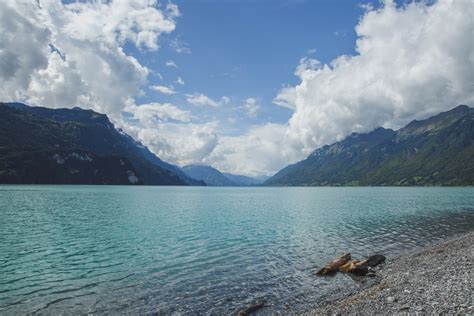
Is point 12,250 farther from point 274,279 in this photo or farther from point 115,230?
point 274,279

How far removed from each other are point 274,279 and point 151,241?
23.8 meters

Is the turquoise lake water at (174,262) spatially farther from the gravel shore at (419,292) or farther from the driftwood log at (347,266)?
the gravel shore at (419,292)

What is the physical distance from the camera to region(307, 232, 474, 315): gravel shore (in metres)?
18.6

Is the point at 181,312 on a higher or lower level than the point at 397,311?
lower

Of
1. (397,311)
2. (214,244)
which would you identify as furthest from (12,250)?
(397,311)

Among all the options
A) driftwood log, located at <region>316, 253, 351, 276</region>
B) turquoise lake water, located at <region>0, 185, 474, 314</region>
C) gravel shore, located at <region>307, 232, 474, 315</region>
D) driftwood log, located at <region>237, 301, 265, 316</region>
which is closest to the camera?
gravel shore, located at <region>307, 232, 474, 315</region>

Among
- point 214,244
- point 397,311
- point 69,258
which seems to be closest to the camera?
point 397,311

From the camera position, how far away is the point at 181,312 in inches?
901

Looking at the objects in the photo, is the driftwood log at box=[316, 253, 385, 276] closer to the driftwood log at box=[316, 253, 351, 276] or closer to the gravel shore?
the driftwood log at box=[316, 253, 351, 276]

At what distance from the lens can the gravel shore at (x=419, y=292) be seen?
18594mm

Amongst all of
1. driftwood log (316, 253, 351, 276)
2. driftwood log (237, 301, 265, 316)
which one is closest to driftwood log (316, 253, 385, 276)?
driftwood log (316, 253, 351, 276)

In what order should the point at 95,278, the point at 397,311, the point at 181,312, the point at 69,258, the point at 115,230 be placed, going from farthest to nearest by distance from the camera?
the point at 115,230 → the point at 69,258 → the point at 95,278 → the point at 181,312 → the point at 397,311

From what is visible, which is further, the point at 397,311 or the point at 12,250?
the point at 12,250

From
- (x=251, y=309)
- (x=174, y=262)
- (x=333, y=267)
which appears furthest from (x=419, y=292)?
(x=174, y=262)
